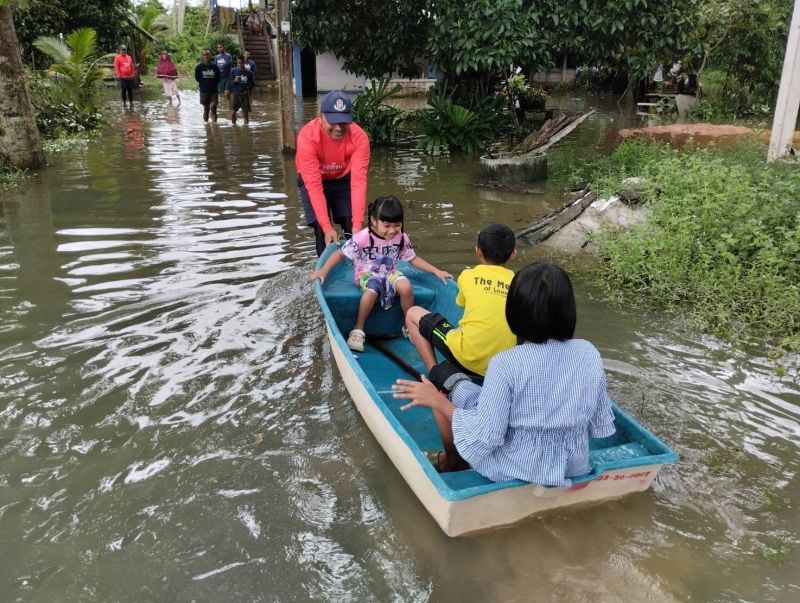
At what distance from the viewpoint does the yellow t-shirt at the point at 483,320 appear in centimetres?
296

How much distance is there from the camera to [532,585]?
2607 millimetres

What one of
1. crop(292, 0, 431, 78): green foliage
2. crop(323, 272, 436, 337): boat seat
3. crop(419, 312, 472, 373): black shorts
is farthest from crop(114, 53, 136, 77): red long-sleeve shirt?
crop(419, 312, 472, 373): black shorts

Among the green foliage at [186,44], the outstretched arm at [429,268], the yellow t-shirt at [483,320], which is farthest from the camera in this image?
the green foliage at [186,44]

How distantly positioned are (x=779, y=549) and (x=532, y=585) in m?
A: 1.17

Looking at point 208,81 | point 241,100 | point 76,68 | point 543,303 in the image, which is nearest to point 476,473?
point 543,303

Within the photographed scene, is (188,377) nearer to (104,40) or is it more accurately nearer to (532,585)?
(532,585)

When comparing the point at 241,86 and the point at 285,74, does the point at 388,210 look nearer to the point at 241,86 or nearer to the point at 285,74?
the point at 285,74

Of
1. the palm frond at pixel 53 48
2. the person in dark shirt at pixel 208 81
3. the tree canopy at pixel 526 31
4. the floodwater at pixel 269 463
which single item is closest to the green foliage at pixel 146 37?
the palm frond at pixel 53 48

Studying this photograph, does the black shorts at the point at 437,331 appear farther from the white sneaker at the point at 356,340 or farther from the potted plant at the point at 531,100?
the potted plant at the point at 531,100

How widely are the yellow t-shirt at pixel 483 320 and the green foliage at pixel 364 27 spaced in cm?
894

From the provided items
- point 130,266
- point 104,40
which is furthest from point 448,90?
point 104,40

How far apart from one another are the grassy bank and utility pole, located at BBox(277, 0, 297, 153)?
6.59m

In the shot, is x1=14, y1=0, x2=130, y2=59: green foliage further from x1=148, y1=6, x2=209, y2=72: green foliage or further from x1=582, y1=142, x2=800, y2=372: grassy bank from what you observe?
x1=582, y1=142, x2=800, y2=372: grassy bank

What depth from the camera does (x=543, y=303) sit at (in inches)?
88.3
